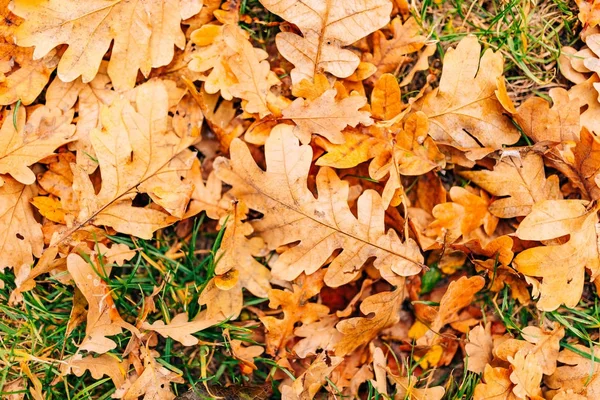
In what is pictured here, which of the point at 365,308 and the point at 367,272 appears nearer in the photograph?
the point at 365,308

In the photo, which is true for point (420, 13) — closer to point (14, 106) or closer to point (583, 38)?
point (583, 38)

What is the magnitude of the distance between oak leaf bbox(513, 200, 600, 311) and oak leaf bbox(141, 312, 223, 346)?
3.94 ft

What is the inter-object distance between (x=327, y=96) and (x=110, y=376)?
1337mm

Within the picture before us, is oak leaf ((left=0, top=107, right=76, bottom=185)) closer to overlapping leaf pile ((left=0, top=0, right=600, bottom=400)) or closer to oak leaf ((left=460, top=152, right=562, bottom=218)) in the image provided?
overlapping leaf pile ((left=0, top=0, right=600, bottom=400))

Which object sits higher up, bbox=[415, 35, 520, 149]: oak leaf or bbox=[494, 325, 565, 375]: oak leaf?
bbox=[415, 35, 520, 149]: oak leaf

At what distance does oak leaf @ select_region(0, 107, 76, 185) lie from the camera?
232 cm

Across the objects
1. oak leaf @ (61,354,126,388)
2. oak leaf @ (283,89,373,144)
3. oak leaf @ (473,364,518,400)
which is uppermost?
oak leaf @ (283,89,373,144)

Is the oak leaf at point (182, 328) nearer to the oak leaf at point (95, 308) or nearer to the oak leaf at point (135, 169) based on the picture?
the oak leaf at point (95, 308)

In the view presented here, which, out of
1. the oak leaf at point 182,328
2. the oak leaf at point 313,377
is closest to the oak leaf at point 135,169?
the oak leaf at point 182,328

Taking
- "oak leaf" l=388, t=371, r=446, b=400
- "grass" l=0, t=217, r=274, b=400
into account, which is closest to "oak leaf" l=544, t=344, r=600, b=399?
"oak leaf" l=388, t=371, r=446, b=400

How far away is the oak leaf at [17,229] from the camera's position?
2344 millimetres

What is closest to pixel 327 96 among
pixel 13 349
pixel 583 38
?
pixel 583 38

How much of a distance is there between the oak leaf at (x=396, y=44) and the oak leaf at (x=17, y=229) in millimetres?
1452

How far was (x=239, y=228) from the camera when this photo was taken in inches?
92.7
